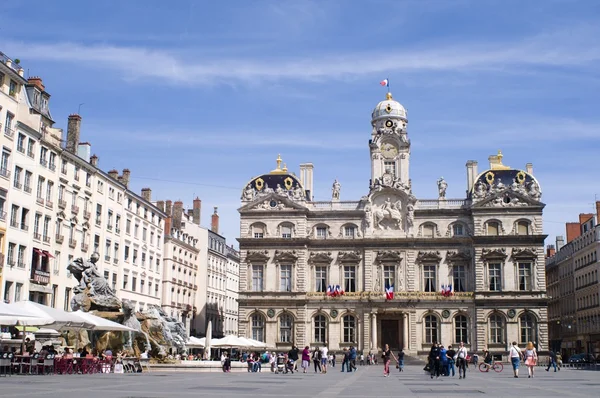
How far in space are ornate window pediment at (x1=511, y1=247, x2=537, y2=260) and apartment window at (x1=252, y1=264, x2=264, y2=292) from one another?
2587 cm

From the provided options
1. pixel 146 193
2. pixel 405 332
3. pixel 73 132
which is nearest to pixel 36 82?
pixel 73 132

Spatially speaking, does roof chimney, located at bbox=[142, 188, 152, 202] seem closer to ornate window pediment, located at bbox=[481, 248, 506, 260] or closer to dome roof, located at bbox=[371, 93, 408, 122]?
dome roof, located at bbox=[371, 93, 408, 122]

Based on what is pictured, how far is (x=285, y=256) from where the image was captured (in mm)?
74625

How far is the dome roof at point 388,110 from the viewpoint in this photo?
79062 millimetres

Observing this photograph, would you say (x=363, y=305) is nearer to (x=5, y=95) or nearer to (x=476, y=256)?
(x=476, y=256)

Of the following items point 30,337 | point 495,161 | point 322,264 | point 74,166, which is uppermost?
point 495,161

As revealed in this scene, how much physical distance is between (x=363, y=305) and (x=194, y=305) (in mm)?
24867

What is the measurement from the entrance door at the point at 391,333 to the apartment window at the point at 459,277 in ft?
23.1

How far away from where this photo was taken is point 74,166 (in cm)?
5806

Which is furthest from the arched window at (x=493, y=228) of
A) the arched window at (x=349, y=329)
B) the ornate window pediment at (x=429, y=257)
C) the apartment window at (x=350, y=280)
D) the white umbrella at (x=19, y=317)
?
the white umbrella at (x=19, y=317)

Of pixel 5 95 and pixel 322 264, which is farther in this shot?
pixel 322 264

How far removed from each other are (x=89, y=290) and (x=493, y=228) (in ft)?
158

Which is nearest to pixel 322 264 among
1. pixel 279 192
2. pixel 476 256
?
pixel 279 192

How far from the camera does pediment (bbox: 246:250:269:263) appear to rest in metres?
74.9
